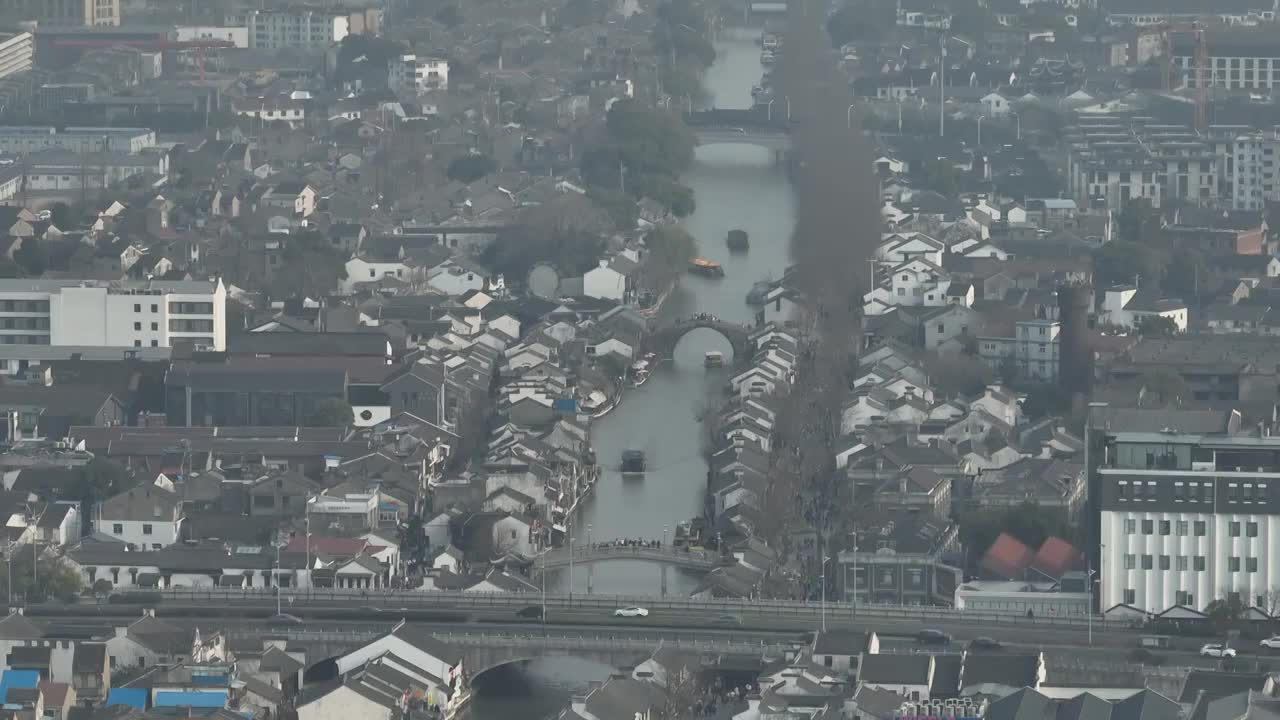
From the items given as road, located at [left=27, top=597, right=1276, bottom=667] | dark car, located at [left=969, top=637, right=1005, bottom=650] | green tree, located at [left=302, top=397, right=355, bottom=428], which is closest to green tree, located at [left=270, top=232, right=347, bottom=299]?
green tree, located at [left=302, top=397, right=355, bottom=428]

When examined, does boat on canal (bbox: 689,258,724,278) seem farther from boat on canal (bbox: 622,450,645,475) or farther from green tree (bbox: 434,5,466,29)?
green tree (bbox: 434,5,466,29)

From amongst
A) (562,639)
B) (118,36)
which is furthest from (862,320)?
(118,36)

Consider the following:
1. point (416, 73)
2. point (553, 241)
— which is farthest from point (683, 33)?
point (553, 241)

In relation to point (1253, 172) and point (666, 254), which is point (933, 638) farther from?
point (1253, 172)

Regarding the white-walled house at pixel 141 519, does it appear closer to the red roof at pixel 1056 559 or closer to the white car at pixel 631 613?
the white car at pixel 631 613

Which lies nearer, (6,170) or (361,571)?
(361,571)

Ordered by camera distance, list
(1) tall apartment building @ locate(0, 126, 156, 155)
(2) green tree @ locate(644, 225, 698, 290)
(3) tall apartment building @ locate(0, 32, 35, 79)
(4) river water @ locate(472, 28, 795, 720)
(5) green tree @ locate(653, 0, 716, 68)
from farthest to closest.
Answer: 1. (5) green tree @ locate(653, 0, 716, 68)
2. (3) tall apartment building @ locate(0, 32, 35, 79)
3. (1) tall apartment building @ locate(0, 126, 156, 155)
4. (2) green tree @ locate(644, 225, 698, 290)
5. (4) river water @ locate(472, 28, 795, 720)

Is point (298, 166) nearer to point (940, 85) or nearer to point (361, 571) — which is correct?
point (940, 85)
